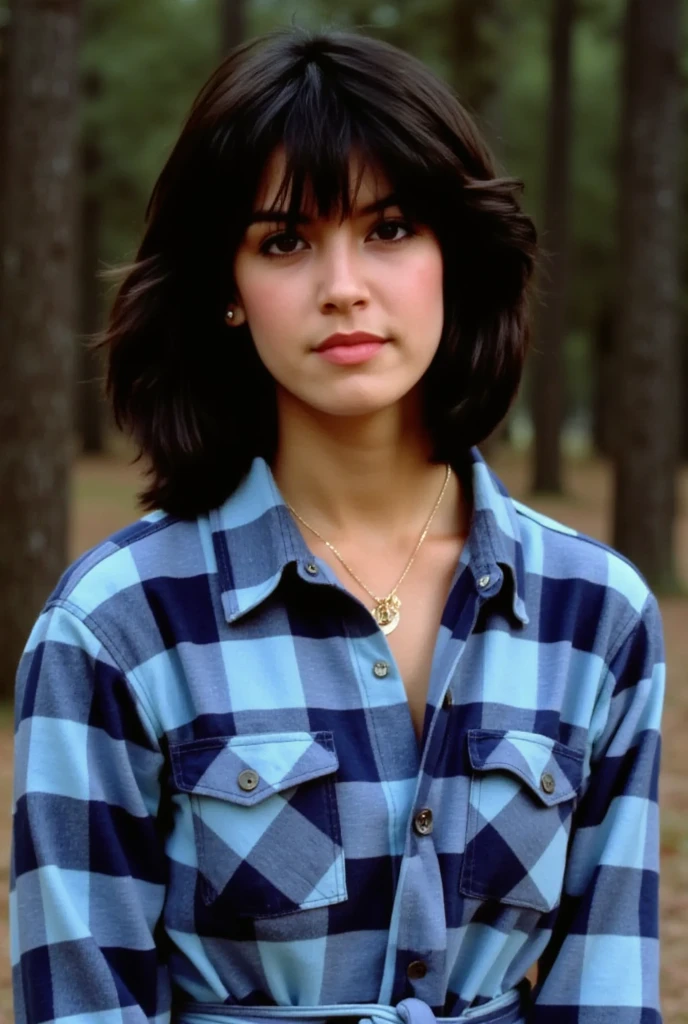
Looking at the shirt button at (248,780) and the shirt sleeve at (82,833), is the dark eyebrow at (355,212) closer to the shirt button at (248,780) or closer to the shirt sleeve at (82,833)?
the shirt sleeve at (82,833)

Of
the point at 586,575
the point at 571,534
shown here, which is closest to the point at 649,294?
the point at 571,534

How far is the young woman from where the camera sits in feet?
6.32

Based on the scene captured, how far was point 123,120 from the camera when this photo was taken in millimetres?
22203

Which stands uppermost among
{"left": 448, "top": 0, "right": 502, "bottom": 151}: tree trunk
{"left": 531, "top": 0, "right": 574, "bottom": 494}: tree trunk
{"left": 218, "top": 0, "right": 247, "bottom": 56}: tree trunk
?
{"left": 218, "top": 0, "right": 247, "bottom": 56}: tree trunk

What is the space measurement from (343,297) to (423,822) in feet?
2.38

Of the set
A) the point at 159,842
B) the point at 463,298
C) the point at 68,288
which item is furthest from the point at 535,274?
the point at 68,288

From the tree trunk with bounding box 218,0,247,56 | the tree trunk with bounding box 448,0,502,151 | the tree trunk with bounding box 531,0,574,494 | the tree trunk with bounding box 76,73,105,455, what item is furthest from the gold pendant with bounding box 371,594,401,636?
the tree trunk with bounding box 76,73,105,455

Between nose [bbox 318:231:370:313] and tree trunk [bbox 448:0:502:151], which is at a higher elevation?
tree trunk [bbox 448:0:502:151]

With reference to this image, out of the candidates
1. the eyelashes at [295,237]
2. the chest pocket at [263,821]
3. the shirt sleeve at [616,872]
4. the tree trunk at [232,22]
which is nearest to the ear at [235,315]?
the eyelashes at [295,237]

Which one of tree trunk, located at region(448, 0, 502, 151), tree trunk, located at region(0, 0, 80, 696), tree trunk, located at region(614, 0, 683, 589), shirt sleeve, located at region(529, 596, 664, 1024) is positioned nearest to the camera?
shirt sleeve, located at region(529, 596, 664, 1024)

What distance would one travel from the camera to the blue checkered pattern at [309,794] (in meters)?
1.91

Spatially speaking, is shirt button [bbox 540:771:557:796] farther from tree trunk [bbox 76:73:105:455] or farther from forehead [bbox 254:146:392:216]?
tree trunk [bbox 76:73:105:455]

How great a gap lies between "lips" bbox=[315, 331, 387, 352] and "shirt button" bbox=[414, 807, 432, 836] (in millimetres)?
651

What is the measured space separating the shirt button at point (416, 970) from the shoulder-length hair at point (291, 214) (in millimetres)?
723
